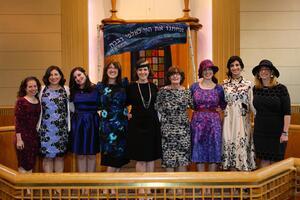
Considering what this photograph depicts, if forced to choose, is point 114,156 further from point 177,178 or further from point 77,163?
point 177,178

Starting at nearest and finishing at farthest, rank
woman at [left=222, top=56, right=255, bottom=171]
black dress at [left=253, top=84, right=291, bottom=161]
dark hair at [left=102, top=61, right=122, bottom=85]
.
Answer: black dress at [left=253, top=84, right=291, bottom=161]
dark hair at [left=102, top=61, right=122, bottom=85]
woman at [left=222, top=56, right=255, bottom=171]

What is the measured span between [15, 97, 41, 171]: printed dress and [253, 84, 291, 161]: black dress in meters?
2.30

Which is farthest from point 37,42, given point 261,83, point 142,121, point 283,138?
point 283,138

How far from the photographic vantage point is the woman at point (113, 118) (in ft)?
14.3

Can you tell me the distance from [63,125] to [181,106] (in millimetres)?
1276

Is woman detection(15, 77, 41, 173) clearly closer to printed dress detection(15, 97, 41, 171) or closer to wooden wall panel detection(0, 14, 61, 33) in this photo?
printed dress detection(15, 97, 41, 171)

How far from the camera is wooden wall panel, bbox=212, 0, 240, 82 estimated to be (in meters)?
7.77

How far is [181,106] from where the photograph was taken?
14.4 feet

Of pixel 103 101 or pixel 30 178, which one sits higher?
pixel 103 101

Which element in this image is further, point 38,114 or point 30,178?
point 38,114

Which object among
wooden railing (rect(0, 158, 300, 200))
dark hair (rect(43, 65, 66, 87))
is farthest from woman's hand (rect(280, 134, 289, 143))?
dark hair (rect(43, 65, 66, 87))

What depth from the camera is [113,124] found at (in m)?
4.38

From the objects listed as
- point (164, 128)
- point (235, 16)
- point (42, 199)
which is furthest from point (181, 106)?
point (235, 16)

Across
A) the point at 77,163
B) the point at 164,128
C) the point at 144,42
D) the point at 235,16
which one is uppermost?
the point at 235,16
